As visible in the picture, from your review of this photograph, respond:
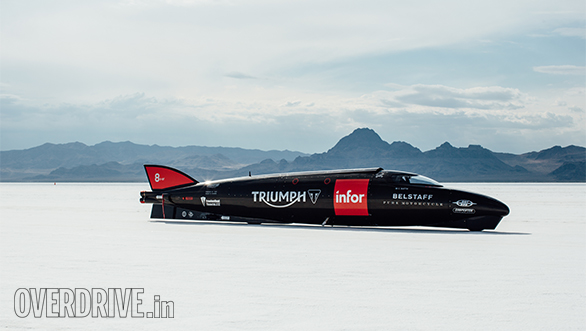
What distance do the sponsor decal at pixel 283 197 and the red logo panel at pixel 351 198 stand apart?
833 millimetres

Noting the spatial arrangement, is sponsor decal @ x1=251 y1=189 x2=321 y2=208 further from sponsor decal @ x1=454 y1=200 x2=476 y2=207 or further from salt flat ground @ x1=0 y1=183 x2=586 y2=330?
sponsor decal @ x1=454 y1=200 x2=476 y2=207

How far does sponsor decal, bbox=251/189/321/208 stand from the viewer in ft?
65.5

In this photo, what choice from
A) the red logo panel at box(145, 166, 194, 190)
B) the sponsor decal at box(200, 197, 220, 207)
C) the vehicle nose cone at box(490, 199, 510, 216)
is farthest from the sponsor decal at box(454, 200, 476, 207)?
the red logo panel at box(145, 166, 194, 190)

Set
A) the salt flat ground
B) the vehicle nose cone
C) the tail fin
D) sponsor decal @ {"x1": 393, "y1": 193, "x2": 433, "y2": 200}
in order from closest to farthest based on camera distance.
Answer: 1. the salt flat ground
2. the vehicle nose cone
3. sponsor decal @ {"x1": 393, "y1": 193, "x2": 433, "y2": 200}
4. the tail fin

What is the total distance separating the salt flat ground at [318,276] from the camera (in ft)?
22.1

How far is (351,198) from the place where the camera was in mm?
19125

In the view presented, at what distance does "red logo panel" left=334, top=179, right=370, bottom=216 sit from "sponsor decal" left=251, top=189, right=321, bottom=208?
833 millimetres

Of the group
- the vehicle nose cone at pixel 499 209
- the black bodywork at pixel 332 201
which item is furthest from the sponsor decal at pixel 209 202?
the vehicle nose cone at pixel 499 209

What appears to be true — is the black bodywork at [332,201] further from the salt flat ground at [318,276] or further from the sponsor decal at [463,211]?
the salt flat ground at [318,276]

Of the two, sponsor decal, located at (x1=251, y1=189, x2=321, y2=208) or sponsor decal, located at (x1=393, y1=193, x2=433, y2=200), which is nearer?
sponsor decal, located at (x1=393, y1=193, x2=433, y2=200)

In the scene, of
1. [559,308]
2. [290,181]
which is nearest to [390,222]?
[290,181]

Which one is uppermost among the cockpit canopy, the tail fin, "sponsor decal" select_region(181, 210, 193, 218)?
the tail fin

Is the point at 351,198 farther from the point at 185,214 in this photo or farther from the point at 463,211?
the point at 185,214

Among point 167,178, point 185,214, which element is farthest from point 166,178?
point 185,214
